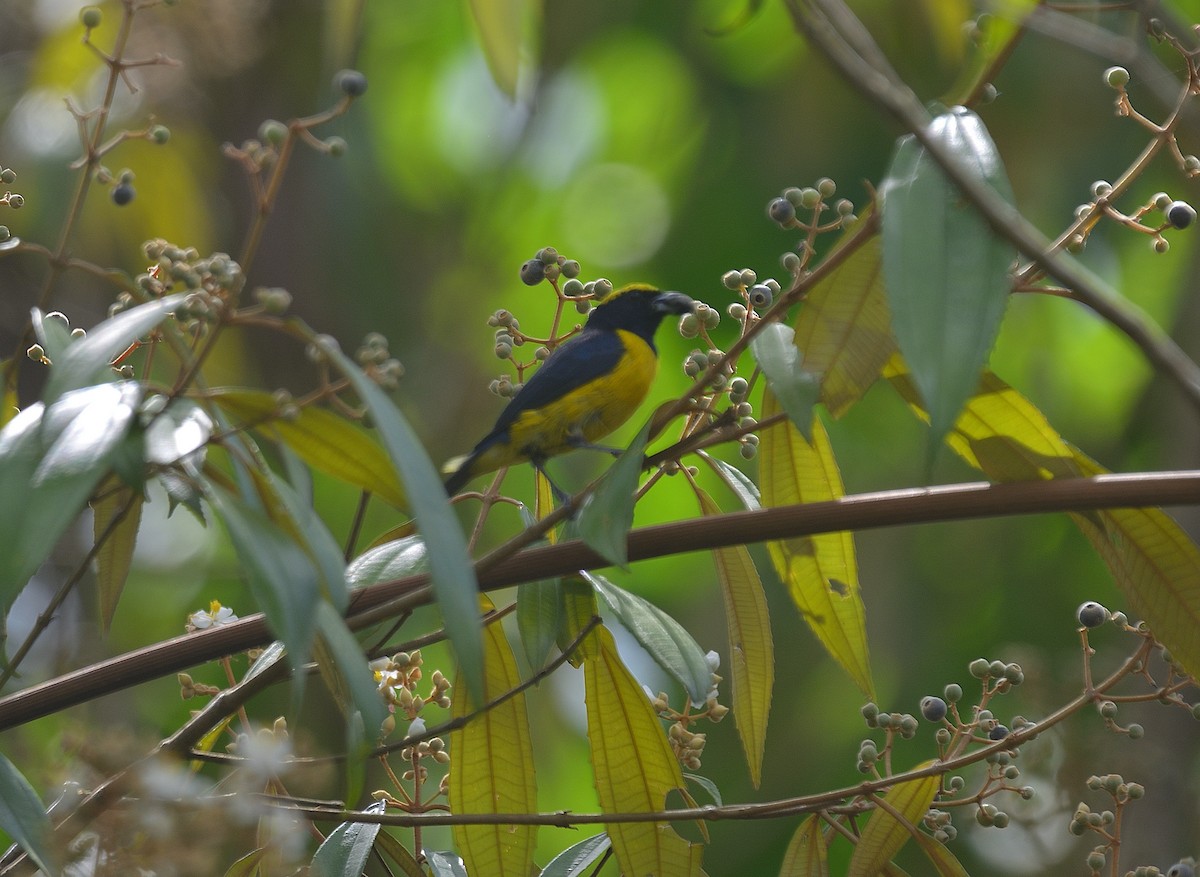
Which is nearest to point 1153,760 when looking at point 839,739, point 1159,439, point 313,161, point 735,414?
point 1159,439

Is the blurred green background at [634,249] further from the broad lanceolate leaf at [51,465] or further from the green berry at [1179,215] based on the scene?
the broad lanceolate leaf at [51,465]

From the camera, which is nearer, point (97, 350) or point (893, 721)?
point (97, 350)

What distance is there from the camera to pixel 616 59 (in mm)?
6961

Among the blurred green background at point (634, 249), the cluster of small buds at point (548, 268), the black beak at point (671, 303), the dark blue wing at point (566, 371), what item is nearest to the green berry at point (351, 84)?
the cluster of small buds at point (548, 268)

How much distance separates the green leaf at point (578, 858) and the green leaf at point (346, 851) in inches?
8.6

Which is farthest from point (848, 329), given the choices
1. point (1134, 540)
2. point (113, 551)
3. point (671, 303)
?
point (671, 303)

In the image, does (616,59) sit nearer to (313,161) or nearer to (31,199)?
(313,161)

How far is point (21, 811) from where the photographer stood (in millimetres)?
1188

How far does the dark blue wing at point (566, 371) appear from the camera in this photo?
250 centimetres

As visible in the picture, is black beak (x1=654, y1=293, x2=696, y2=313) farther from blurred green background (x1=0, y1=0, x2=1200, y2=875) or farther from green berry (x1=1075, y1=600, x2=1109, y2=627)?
green berry (x1=1075, y1=600, x2=1109, y2=627)

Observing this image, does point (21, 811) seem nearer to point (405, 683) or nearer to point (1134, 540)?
point (405, 683)

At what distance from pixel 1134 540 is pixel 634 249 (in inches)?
203

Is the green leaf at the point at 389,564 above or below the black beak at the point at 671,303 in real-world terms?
below

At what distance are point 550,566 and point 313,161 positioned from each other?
4.60 metres
